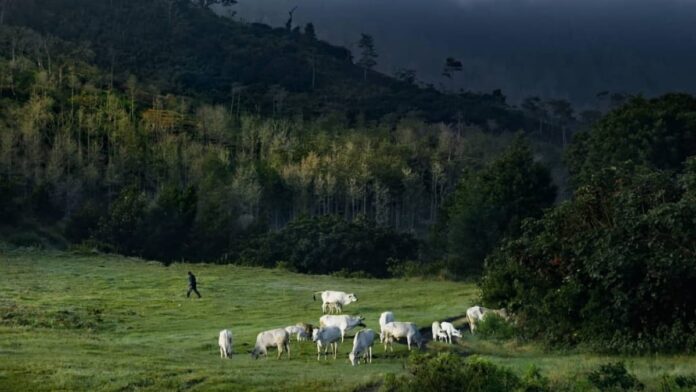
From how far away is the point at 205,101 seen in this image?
140250mm

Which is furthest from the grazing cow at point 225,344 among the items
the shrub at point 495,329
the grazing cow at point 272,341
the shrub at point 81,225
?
the shrub at point 81,225

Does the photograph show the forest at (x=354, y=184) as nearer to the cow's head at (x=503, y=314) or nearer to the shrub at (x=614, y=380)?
the cow's head at (x=503, y=314)

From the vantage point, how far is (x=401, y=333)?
93.8 ft

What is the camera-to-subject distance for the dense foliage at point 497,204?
62875 mm

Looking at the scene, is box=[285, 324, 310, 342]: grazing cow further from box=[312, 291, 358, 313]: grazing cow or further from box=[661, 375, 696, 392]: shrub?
box=[661, 375, 696, 392]: shrub

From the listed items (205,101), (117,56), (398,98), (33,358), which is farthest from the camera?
(398,98)

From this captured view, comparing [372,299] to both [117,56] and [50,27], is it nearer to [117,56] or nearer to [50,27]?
[117,56]

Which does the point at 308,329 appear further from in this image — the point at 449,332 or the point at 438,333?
the point at 449,332

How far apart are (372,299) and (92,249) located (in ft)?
108

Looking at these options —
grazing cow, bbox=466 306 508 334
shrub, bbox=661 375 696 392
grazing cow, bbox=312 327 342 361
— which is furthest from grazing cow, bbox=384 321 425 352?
shrub, bbox=661 375 696 392

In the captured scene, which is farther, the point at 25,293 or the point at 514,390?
the point at 25,293

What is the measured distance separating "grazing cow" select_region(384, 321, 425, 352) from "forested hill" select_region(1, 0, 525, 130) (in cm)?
11301

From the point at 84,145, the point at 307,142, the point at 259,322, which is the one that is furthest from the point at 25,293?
the point at 307,142

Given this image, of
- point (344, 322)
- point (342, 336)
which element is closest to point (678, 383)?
point (342, 336)
